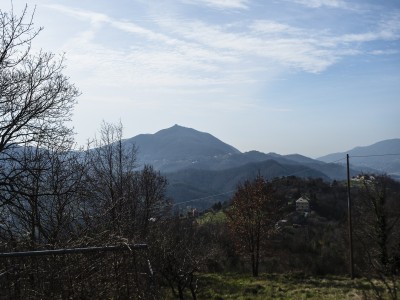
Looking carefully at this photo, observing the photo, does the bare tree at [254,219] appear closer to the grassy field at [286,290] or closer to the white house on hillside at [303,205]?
the grassy field at [286,290]

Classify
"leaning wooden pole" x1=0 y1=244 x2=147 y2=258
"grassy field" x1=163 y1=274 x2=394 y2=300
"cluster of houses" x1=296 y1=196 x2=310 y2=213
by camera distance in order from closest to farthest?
1. "leaning wooden pole" x1=0 y1=244 x2=147 y2=258
2. "grassy field" x1=163 y1=274 x2=394 y2=300
3. "cluster of houses" x1=296 y1=196 x2=310 y2=213

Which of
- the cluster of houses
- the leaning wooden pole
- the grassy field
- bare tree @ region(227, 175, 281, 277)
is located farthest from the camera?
the cluster of houses

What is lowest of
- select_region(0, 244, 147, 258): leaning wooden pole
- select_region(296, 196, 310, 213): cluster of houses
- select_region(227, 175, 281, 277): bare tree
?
select_region(296, 196, 310, 213): cluster of houses

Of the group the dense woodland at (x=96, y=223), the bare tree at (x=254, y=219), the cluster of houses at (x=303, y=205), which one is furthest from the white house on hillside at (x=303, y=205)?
the bare tree at (x=254, y=219)

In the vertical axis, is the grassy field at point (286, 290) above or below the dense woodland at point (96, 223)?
below

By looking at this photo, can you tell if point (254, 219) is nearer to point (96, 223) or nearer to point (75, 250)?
point (96, 223)

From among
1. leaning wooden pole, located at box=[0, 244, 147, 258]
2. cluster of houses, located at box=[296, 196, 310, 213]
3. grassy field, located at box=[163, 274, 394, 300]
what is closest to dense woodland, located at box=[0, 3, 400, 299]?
leaning wooden pole, located at box=[0, 244, 147, 258]

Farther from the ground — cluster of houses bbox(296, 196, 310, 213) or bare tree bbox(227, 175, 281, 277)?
bare tree bbox(227, 175, 281, 277)

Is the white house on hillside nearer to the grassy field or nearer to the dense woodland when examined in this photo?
the dense woodland

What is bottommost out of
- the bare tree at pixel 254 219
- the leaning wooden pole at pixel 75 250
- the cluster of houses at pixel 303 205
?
the cluster of houses at pixel 303 205

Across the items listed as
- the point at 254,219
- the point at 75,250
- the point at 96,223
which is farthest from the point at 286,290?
the point at 75,250

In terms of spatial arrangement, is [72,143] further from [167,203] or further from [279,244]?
[279,244]

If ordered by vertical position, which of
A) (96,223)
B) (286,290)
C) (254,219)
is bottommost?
(286,290)

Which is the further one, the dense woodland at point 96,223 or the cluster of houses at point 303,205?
the cluster of houses at point 303,205
